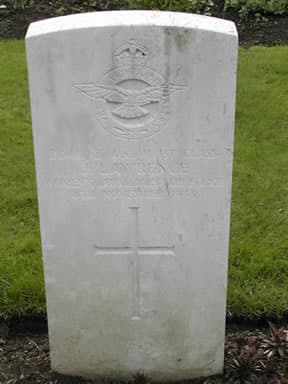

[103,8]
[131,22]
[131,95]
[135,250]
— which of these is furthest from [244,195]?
[103,8]

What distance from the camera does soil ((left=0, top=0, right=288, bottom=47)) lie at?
7.63 meters

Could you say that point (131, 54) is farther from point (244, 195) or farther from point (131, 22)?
point (244, 195)

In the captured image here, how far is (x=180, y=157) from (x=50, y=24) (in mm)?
730

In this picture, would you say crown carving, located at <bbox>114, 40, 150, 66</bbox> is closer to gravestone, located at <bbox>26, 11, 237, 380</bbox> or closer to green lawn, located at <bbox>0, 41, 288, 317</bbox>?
gravestone, located at <bbox>26, 11, 237, 380</bbox>

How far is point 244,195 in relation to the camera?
188 inches

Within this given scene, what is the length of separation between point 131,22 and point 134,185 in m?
0.67

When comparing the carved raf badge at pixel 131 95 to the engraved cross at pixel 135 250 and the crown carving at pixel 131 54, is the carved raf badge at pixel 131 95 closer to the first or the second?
the crown carving at pixel 131 54

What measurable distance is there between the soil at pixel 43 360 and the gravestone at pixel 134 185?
0.07 metres

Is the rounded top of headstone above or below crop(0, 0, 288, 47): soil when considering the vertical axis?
above

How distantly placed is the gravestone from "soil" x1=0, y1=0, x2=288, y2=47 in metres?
4.76

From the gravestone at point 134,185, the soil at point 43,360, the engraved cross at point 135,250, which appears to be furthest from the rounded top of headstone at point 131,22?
the soil at point 43,360

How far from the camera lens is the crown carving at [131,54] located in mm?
2684

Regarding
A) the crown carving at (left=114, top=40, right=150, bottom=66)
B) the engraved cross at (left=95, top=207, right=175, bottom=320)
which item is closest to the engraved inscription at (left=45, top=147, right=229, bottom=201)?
the engraved cross at (left=95, top=207, right=175, bottom=320)

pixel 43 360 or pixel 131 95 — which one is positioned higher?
pixel 131 95
